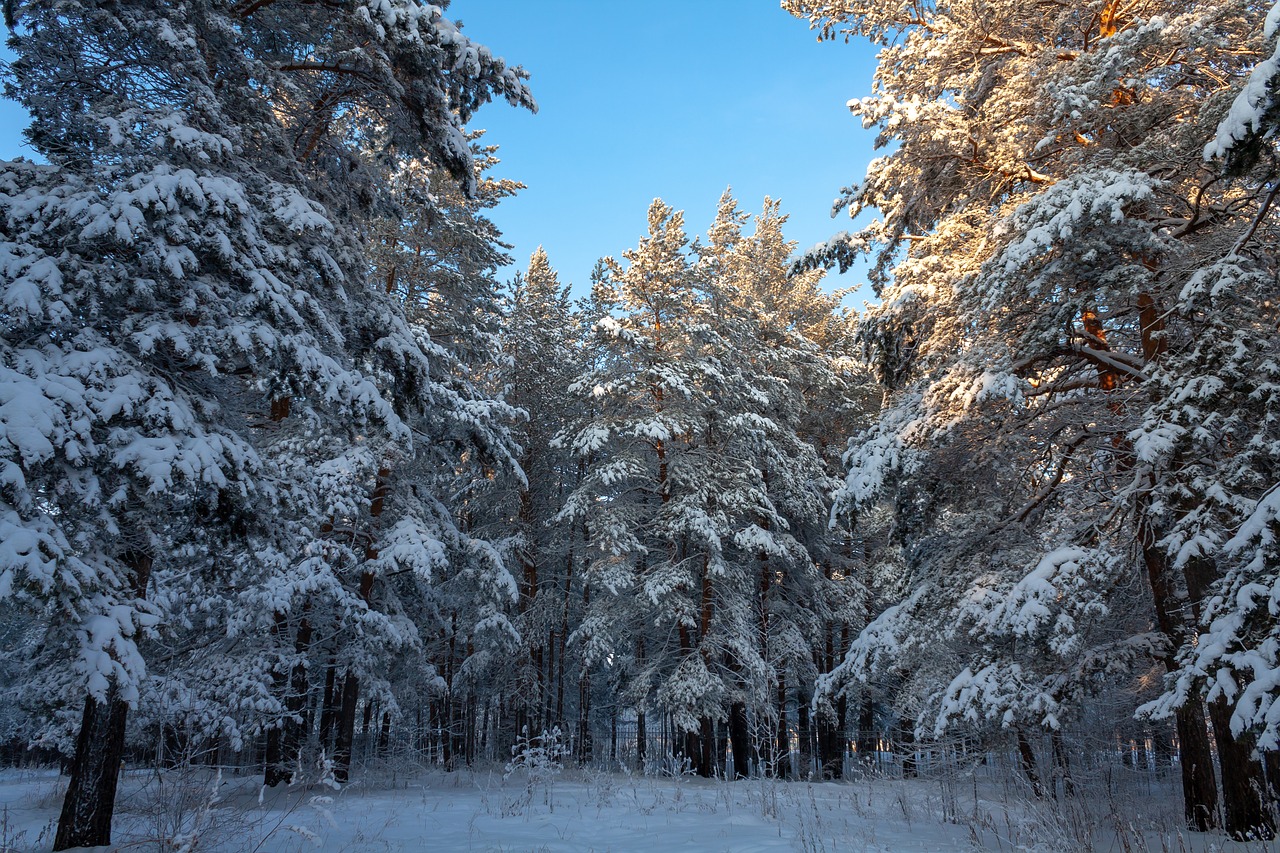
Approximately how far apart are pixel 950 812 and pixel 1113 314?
258 inches

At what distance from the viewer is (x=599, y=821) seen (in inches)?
311

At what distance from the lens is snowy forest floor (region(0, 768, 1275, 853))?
221 inches

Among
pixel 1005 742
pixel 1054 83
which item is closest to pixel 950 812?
pixel 1005 742

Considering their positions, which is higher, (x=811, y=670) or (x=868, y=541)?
(x=868, y=541)

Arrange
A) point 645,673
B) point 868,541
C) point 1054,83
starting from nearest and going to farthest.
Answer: point 1054,83 < point 645,673 < point 868,541

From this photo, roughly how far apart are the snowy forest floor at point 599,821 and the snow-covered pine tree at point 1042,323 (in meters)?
1.18

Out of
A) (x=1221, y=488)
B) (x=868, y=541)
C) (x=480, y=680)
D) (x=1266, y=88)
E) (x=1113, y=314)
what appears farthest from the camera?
(x=480, y=680)

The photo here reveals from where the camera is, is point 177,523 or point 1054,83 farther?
point 1054,83

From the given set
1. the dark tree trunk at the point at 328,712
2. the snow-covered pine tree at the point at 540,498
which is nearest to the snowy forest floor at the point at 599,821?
the dark tree trunk at the point at 328,712

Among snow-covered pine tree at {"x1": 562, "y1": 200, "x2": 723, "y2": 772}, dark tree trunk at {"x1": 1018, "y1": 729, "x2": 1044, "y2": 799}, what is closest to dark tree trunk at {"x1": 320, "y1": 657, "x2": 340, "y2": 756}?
snow-covered pine tree at {"x1": 562, "y1": 200, "x2": 723, "y2": 772}

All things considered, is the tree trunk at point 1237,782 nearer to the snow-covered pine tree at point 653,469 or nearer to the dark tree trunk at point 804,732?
the snow-covered pine tree at point 653,469

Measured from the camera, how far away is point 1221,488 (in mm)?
6625

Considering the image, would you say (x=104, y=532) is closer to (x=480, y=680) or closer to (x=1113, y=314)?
(x=1113, y=314)

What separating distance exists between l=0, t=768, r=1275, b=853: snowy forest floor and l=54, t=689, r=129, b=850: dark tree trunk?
0.89ft
